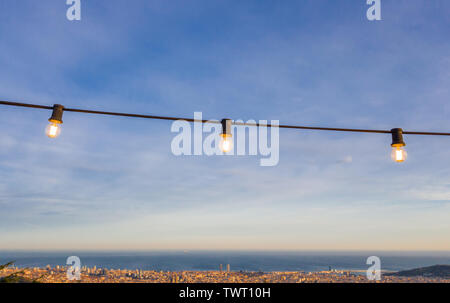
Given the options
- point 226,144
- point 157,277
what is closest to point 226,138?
point 226,144

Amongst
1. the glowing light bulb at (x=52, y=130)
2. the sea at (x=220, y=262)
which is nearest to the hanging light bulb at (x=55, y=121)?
the glowing light bulb at (x=52, y=130)

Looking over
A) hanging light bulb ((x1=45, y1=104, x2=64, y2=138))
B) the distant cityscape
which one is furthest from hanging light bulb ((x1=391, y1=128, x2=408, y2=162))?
hanging light bulb ((x1=45, y1=104, x2=64, y2=138))

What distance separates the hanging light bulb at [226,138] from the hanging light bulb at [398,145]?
6.56ft

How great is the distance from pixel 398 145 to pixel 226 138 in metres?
2.09

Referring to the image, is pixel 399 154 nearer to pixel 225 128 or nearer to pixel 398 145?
pixel 398 145

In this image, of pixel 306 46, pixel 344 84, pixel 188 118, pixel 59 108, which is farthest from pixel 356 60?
pixel 59 108

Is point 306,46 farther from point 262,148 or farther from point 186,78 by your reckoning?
point 262,148

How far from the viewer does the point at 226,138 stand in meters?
2.74

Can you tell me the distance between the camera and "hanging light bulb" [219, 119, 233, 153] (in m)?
2.74

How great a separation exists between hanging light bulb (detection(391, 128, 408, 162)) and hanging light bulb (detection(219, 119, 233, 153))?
1998mm

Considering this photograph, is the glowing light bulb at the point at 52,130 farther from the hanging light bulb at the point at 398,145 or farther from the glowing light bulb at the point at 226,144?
the hanging light bulb at the point at 398,145

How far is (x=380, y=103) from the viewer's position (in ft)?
33.8
